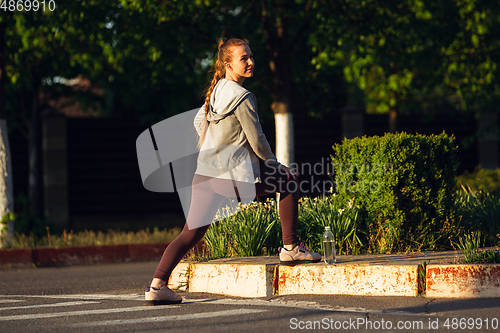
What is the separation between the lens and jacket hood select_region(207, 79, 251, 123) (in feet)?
14.5

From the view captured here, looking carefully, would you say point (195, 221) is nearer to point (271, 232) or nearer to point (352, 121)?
point (271, 232)

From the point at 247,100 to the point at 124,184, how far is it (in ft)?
28.7

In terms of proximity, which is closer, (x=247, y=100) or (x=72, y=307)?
(x=247, y=100)

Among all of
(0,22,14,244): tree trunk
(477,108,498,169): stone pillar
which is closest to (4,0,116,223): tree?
(0,22,14,244): tree trunk

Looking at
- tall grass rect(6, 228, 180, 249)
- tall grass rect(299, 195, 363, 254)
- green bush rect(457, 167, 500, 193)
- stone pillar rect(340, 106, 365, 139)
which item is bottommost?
tall grass rect(6, 228, 180, 249)

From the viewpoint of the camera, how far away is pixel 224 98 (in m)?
4.47

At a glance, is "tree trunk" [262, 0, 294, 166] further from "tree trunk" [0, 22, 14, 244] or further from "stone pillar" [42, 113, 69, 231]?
"stone pillar" [42, 113, 69, 231]

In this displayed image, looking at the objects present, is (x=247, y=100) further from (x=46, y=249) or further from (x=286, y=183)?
(x=46, y=249)

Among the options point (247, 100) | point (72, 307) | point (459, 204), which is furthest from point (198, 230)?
point (459, 204)

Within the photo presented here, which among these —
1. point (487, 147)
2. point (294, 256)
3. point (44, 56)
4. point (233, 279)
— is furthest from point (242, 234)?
point (487, 147)

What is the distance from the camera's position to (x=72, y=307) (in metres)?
4.94

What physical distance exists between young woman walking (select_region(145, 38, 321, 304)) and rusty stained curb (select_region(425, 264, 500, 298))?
4.38 ft

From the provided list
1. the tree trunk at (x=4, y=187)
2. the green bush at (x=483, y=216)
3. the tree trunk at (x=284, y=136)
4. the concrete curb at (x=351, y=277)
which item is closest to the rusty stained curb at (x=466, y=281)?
the concrete curb at (x=351, y=277)

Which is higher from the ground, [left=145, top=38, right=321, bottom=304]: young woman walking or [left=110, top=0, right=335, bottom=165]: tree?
[left=110, top=0, right=335, bottom=165]: tree
